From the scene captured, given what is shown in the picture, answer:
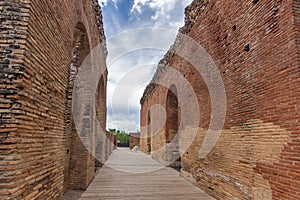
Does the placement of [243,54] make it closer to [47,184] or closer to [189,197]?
[189,197]

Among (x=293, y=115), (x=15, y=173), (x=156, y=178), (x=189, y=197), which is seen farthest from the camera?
(x=156, y=178)

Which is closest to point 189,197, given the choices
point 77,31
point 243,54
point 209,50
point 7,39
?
point 243,54

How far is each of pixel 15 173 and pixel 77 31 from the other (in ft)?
14.0

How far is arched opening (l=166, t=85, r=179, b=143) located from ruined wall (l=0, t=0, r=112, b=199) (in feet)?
23.5

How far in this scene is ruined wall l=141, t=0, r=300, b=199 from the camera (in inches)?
118

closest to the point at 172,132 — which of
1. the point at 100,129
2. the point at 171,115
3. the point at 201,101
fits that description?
the point at 171,115

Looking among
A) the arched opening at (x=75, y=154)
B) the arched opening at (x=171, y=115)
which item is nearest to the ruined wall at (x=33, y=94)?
the arched opening at (x=75, y=154)

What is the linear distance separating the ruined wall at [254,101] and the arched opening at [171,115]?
4415 mm

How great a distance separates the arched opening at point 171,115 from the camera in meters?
10.5

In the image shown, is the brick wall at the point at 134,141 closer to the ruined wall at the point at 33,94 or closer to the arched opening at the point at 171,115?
the arched opening at the point at 171,115

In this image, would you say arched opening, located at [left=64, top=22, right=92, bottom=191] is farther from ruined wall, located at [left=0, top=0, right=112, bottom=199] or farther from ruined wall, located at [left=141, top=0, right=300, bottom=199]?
ruined wall, located at [left=141, top=0, right=300, bottom=199]

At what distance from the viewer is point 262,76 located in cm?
362

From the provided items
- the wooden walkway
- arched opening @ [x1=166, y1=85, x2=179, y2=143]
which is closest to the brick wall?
arched opening @ [x1=166, y1=85, x2=179, y2=143]

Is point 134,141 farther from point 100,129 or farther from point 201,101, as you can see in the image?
point 201,101
